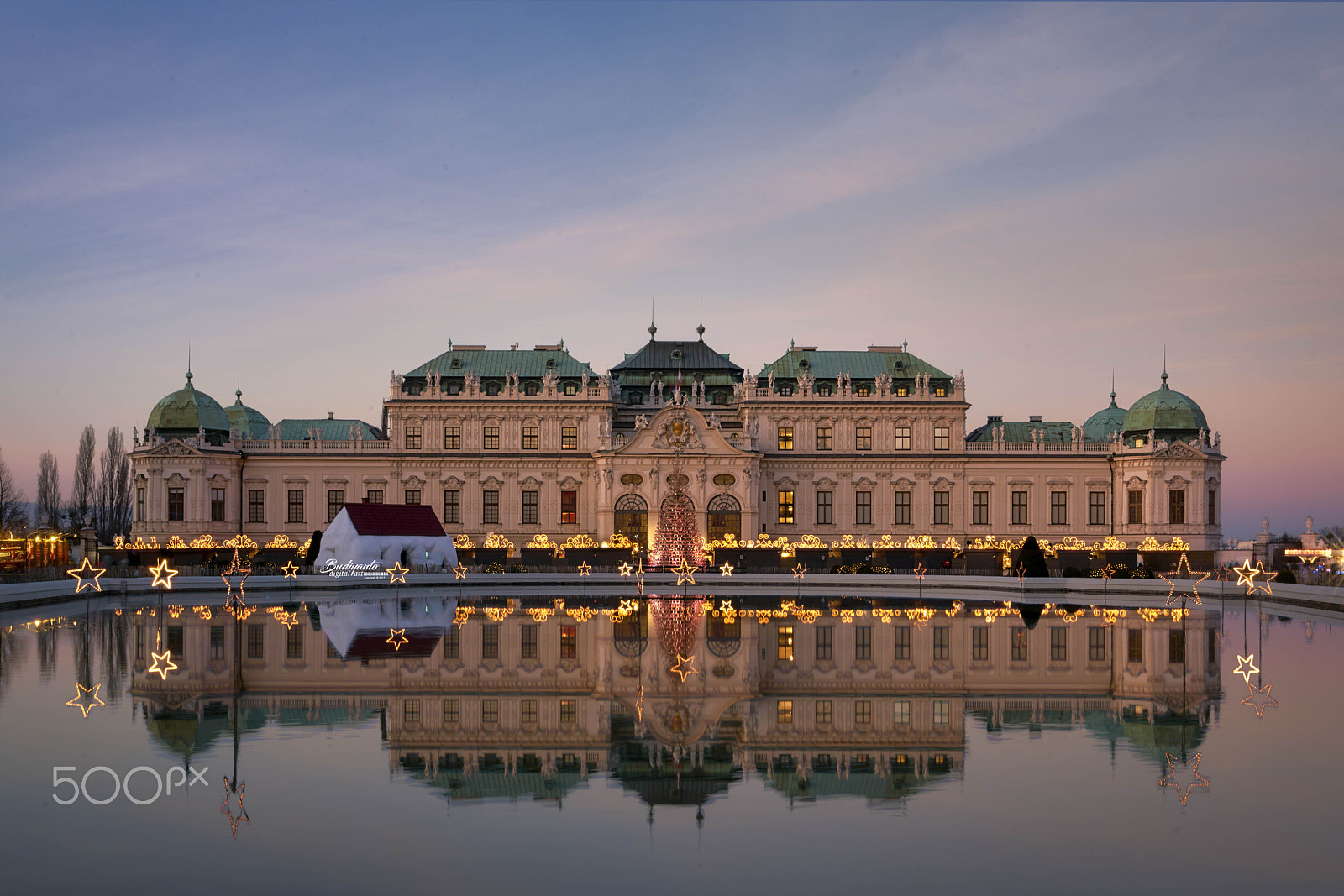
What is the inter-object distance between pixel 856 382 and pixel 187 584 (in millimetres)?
45234

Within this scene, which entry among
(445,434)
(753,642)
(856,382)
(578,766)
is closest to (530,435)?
(445,434)

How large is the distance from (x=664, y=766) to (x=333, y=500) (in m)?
66.3

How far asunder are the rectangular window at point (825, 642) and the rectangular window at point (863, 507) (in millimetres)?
43112

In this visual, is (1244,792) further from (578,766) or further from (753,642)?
(753,642)

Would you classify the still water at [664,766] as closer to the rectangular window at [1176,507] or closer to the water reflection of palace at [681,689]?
the water reflection of palace at [681,689]

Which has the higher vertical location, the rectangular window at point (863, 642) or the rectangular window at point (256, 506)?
the rectangular window at point (256, 506)

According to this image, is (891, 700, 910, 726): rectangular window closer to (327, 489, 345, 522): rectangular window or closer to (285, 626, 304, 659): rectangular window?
(285, 626, 304, 659): rectangular window

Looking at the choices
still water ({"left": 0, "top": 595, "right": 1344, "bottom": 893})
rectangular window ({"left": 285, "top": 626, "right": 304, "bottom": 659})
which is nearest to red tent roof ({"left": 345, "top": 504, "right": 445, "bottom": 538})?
rectangular window ({"left": 285, "top": 626, "right": 304, "bottom": 659})

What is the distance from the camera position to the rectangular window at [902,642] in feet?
97.5

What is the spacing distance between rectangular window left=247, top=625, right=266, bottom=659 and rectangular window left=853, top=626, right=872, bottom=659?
14.7 meters

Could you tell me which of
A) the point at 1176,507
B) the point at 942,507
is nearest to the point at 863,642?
the point at 942,507

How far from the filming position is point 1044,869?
12695 mm

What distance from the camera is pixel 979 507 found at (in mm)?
79438

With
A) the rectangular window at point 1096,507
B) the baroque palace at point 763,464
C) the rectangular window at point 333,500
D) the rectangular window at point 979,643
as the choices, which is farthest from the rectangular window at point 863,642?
the rectangular window at point 333,500
